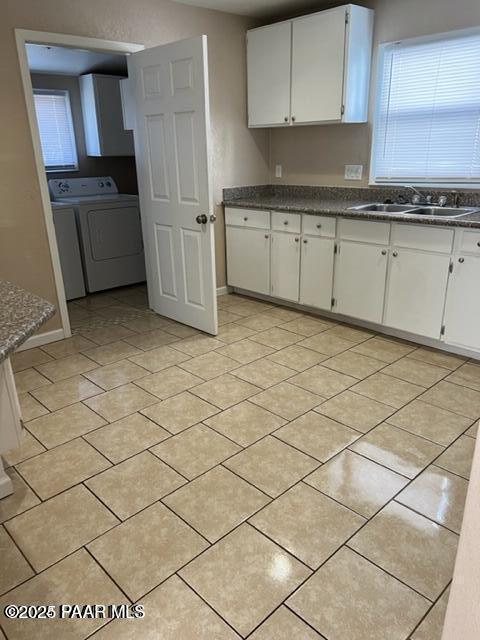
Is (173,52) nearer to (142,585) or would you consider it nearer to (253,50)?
(253,50)

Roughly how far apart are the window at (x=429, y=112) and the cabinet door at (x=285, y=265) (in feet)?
2.93

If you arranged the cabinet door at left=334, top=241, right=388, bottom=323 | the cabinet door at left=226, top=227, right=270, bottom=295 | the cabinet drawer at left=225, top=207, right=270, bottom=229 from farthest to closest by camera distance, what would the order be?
the cabinet door at left=226, top=227, right=270, bottom=295 → the cabinet drawer at left=225, top=207, right=270, bottom=229 → the cabinet door at left=334, top=241, right=388, bottom=323

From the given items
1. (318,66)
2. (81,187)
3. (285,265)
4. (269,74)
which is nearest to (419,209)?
(285,265)

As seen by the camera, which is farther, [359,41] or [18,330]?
[359,41]

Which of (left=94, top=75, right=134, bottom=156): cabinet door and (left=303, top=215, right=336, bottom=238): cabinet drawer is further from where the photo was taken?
(left=94, top=75, right=134, bottom=156): cabinet door

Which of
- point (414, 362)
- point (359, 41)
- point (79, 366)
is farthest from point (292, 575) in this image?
point (359, 41)

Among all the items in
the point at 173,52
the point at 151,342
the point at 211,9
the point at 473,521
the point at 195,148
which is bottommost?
the point at 151,342

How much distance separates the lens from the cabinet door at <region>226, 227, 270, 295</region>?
162 inches

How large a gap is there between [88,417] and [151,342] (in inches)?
42.3

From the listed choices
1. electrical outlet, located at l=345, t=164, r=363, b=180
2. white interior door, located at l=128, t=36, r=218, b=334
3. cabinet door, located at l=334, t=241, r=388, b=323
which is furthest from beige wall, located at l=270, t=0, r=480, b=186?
white interior door, located at l=128, t=36, r=218, b=334

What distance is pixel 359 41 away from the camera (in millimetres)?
3445

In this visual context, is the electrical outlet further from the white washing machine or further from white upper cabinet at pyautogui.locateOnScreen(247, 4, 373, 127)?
the white washing machine

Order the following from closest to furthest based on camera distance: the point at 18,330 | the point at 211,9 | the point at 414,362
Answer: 1. the point at 18,330
2. the point at 414,362
3. the point at 211,9

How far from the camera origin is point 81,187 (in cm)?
521
